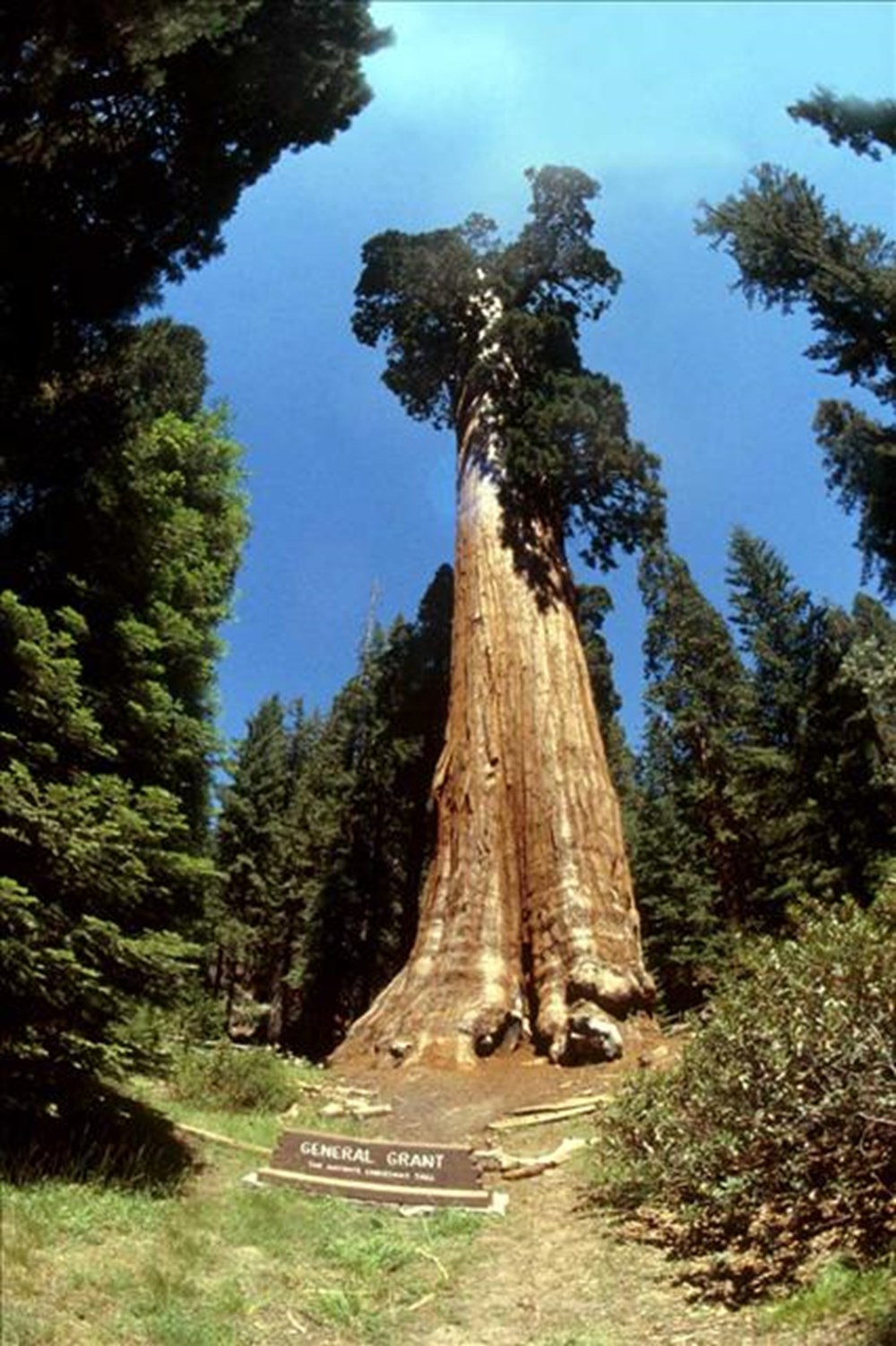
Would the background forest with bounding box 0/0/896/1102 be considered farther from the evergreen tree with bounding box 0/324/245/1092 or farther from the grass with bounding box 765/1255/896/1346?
the grass with bounding box 765/1255/896/1346

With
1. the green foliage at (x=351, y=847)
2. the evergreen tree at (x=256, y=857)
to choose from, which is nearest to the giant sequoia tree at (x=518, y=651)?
the green foliage at (x=351, y=847)

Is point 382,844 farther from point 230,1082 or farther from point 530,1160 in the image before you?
point 530,1160

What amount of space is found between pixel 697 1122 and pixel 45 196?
1077 cm

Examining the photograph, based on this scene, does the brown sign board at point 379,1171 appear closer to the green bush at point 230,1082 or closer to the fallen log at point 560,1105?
the fallen log at point 560,1105

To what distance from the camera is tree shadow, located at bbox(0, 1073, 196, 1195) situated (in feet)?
18.6

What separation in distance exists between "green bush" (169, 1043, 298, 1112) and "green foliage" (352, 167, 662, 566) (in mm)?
9297

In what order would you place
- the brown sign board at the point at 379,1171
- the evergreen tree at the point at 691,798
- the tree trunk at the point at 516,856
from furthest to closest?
1. the evergreen tree at the point at 691,798
2. the tree trunk at the point at 516,856
3. the brown sign board at the point at 379,1171

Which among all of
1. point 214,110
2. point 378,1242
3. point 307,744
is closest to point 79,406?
point 214,110

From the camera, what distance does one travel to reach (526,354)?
1688 cm

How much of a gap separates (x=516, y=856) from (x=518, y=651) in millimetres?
3464

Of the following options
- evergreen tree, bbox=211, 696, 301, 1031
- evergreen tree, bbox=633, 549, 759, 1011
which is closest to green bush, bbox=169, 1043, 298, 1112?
evergreen tree, bbox=633, 549, 759, 1011

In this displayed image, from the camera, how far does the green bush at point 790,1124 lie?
4824 millimetres

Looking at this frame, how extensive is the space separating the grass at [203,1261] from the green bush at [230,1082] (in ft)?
7.45

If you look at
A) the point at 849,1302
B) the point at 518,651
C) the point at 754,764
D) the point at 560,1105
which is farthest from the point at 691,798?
the point at 849,1302
